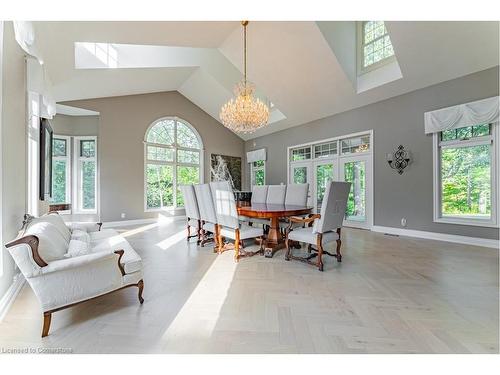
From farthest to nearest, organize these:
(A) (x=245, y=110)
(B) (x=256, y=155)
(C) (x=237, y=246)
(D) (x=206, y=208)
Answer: (B) (x=256, y=155), (A) (x=245, y=110), (D) (x=206, y=208), (C) (x=237, y=246)

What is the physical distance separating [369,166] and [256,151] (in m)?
3.97

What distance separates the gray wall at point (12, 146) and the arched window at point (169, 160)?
4220 mm

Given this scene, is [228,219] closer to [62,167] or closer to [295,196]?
[295,196]

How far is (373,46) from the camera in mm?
4816

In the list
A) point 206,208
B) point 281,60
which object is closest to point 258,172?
point 281,60

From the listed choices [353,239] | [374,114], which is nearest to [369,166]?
[374,114]

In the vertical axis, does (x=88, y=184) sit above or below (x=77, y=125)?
below

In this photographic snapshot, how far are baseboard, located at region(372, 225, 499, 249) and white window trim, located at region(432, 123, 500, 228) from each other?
241 mm

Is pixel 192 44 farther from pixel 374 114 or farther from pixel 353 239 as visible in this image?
pixel 353 239

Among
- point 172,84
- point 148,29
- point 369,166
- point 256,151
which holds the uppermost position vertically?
point 172,84

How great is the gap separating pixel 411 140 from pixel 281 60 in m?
3.08

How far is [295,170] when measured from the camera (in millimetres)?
7105

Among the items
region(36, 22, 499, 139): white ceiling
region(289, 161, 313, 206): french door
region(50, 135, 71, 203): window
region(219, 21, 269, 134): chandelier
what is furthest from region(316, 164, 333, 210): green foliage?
region(50, 135, 71, 203): window
